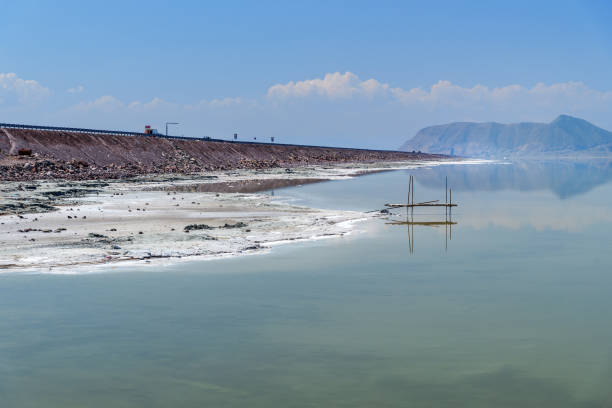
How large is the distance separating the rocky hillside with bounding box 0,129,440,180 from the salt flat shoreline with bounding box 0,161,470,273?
496 inches

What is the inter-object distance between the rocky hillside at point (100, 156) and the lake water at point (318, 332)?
3648 cm

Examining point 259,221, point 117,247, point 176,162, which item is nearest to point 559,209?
point 259,221

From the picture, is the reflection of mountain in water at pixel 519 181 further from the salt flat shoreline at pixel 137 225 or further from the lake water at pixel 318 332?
the lake water at pixel 318 332

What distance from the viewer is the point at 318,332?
13211 millimetres

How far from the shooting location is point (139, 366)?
37.3ft

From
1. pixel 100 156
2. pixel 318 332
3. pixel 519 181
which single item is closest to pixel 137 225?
pixel 318 332

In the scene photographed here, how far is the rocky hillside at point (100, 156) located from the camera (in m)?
55.9

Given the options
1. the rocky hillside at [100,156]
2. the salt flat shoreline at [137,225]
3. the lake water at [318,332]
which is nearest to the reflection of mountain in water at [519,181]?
the rocky hillside at [100,156]

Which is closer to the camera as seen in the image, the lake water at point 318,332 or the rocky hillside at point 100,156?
the lake water at point 318,332

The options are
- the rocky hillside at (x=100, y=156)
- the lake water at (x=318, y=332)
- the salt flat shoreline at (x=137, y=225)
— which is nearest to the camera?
the lake water at (x=318, y=332)

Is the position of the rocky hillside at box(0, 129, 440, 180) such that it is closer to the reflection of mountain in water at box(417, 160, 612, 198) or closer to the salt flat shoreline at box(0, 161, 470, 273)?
the salt flat shoreline at box(0, 161, 470, 273)

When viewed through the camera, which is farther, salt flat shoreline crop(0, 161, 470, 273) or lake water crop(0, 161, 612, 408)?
salt flat shoreline crop(0, 161, 470, 273)

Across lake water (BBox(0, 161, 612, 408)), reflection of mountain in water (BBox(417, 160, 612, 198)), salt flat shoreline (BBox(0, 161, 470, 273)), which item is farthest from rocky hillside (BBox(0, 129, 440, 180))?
lake water (BBox(0, 161, 612, 408))

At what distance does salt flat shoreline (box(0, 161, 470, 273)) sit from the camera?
1997 centimetres
